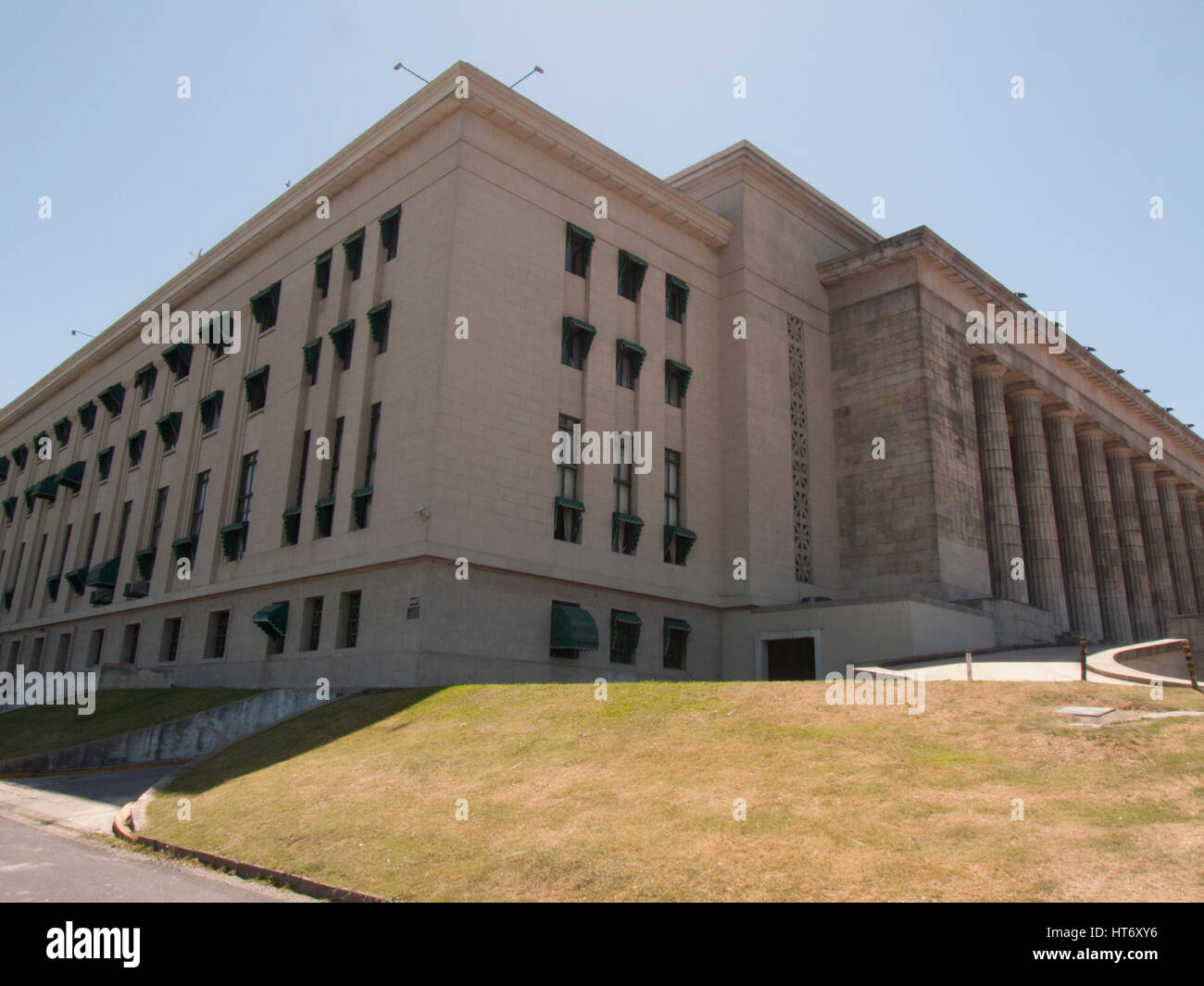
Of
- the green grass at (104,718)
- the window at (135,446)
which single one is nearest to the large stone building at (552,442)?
the window at (135,446)

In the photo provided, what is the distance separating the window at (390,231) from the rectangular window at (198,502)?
12.6 metres

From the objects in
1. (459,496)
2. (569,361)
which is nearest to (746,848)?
(459,496)

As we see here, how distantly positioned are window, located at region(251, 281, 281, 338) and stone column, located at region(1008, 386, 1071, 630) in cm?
3228

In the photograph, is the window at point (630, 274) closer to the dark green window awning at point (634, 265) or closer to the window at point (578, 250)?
the dark green window awning at point (634, 265)

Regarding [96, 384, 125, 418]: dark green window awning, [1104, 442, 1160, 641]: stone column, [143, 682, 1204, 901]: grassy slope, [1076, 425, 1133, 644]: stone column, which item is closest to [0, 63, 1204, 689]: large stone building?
[96, 384, 125, 418]: dark green window awning

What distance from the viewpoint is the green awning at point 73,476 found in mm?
45888

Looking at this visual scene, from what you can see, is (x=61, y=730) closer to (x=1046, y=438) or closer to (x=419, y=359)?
(x=419, y=359)

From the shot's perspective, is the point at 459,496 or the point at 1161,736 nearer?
the point at 1161,736

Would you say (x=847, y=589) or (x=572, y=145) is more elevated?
(x=572, y=145)

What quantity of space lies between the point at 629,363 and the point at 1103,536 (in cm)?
3038

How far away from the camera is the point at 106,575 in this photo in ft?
130
